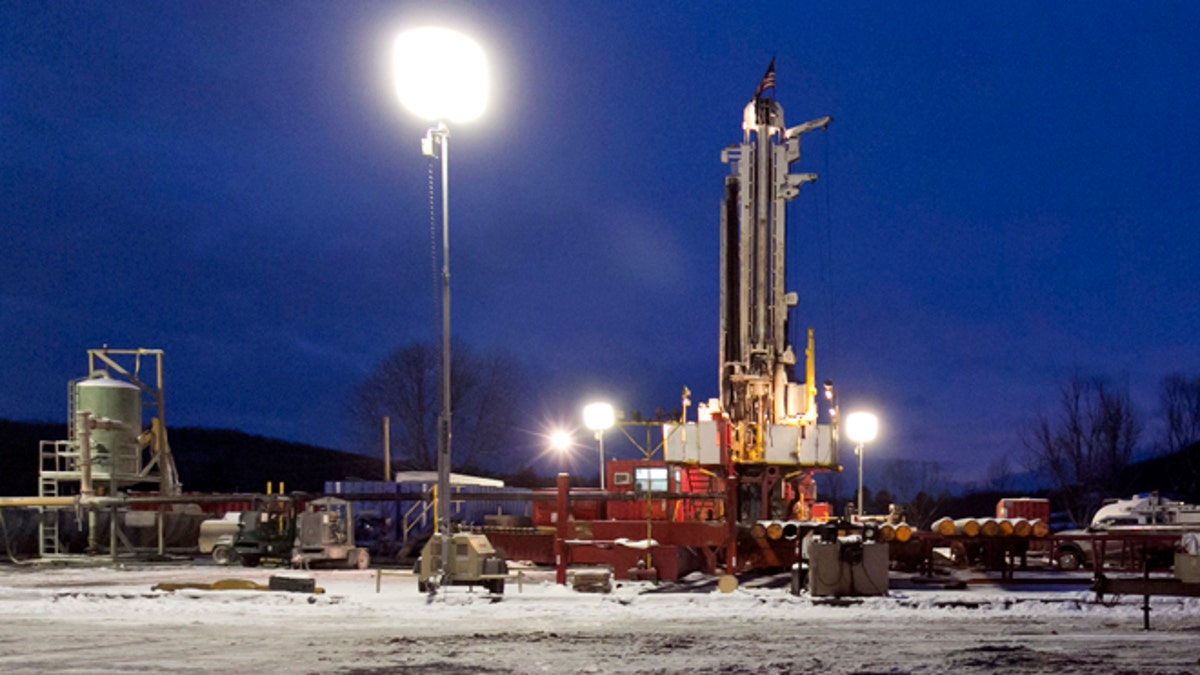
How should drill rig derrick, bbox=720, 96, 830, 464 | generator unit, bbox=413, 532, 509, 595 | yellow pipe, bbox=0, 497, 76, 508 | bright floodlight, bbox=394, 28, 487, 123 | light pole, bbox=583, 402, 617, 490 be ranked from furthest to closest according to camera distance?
1. yellow pipe, bbox=0, 497, 76, 508
2. drill rig derrick, bbox=720, 96, 830, 464
3. light pole, bbox=583, 402, 617, 490
4. bright floodlight, bbox=394, 28, 487, 123
5. generator unit, bbox=413, 532, 509, 595

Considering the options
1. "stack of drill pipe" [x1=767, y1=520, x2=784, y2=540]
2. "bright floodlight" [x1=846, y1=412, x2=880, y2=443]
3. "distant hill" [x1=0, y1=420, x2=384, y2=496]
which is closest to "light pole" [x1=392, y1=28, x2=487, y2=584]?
"stack of drill pipe" [x1=767, y1=520, x2=784, y2=540]

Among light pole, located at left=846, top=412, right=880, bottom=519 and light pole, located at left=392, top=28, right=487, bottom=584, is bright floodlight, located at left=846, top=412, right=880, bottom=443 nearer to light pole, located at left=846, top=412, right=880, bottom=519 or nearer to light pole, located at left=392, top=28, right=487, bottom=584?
light pole, located at left=846, top=412, right=880, bottom=519

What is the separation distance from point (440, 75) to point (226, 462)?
9328 cm

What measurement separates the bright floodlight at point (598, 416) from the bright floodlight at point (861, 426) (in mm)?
6935

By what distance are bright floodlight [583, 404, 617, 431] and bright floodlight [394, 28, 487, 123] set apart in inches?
277

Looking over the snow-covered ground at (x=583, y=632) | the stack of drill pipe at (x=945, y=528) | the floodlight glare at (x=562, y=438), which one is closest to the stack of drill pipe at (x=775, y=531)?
the snow-covered ground at (x=583, y=632)

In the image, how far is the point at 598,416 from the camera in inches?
949

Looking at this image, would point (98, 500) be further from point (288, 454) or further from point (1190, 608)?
point (288, 454)

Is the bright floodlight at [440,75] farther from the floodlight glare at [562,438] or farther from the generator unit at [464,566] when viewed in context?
the floodlight glare at [562,438]

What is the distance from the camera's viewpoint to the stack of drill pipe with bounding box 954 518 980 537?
22.2 metres

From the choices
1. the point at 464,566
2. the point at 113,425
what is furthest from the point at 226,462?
the point at 464,566

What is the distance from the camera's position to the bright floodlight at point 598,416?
24.0m

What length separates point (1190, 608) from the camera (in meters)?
17.7

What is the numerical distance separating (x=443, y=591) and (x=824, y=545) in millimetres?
6902
